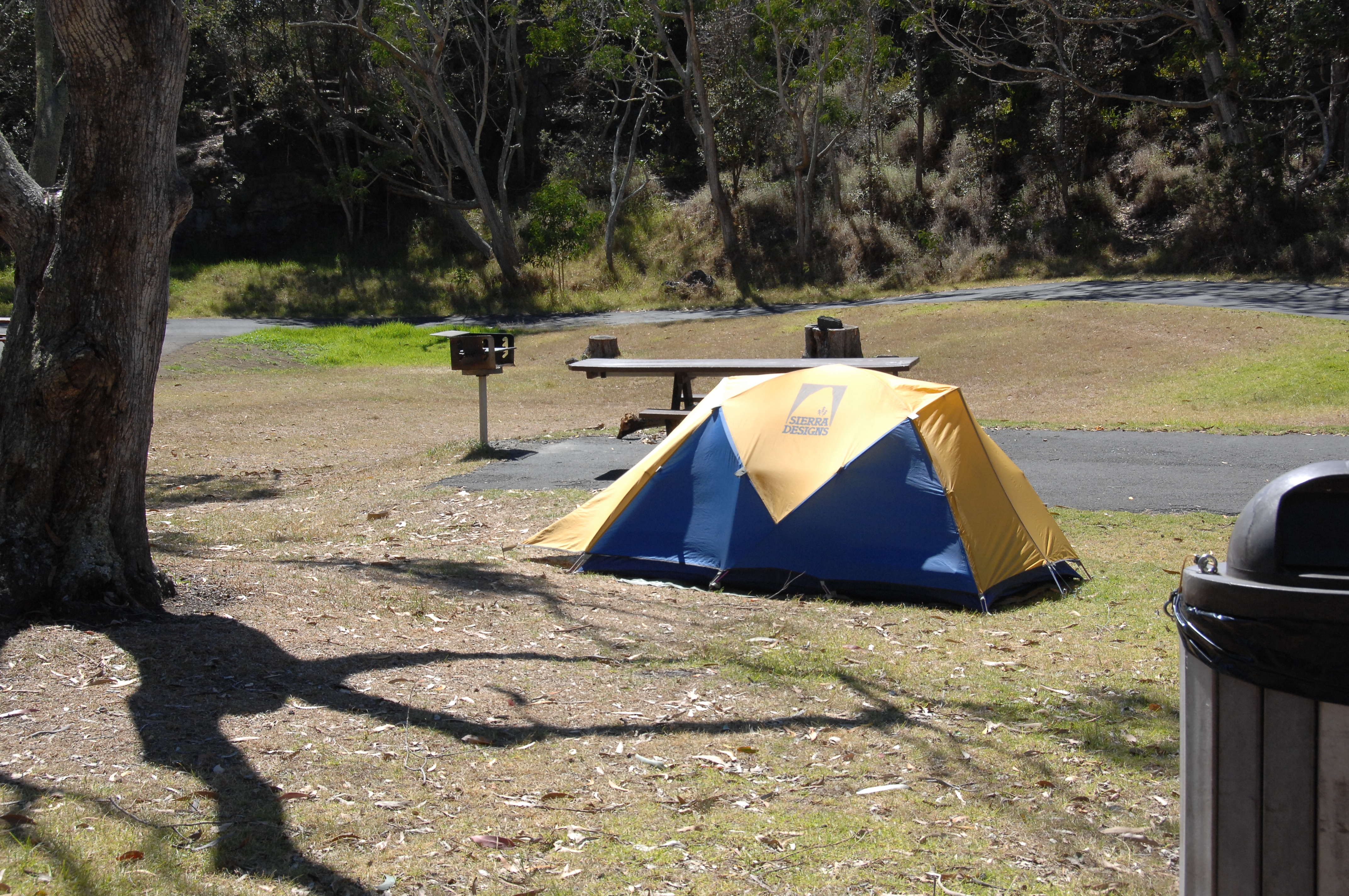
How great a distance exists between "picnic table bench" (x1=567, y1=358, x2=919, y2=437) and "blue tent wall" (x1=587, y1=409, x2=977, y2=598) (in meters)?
3.78

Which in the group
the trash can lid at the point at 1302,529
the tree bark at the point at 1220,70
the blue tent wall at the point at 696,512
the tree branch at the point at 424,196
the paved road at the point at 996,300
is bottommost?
the blue tent wall at the point at 696,512

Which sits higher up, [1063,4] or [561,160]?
[1063,4]

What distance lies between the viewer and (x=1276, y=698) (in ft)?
5.80

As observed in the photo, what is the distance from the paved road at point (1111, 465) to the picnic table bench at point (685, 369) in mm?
531

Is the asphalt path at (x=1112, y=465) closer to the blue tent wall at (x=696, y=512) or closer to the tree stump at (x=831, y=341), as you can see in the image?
the tree stump at (x=831, y=341)

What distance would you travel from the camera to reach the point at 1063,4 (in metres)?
30.0

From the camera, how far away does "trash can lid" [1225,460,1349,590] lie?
5.91ft

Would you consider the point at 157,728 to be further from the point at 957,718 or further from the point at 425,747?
the point at 957,718

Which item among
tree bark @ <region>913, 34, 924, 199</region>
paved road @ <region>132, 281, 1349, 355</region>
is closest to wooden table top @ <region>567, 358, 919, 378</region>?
paved road @ <region>132, 281, 1349, 355</region>

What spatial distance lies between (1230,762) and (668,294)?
30.6m

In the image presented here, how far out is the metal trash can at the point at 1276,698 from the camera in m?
1.73

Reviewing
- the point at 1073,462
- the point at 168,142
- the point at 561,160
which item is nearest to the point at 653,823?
the point at 168,142

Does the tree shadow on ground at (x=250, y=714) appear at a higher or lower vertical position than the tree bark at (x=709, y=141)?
lower

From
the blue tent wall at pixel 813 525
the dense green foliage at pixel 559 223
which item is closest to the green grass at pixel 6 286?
the dense green foliage at pixel 559 223
